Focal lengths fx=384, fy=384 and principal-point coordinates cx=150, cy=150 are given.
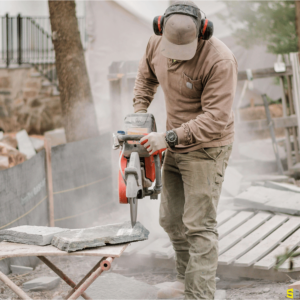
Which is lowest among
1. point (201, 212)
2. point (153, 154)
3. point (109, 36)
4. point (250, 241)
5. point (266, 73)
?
point (250, 241)

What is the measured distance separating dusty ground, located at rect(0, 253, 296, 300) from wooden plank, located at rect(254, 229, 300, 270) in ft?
0.60

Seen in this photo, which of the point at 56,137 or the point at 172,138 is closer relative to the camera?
the point at 172,138

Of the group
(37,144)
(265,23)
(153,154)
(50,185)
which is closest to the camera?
(153,154)

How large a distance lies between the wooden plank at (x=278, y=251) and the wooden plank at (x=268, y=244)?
0.16 ft

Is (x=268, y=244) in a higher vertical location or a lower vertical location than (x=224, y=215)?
lower

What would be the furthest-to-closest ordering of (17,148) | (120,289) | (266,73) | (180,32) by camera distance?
(17,148), (266,73), (120,289), (180,32)

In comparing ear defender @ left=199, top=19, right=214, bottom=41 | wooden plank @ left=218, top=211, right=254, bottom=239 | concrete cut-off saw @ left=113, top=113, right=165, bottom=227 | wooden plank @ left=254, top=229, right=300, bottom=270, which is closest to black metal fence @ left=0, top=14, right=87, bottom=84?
wooden plank @ left=218, top=211, right=254, bottom=239

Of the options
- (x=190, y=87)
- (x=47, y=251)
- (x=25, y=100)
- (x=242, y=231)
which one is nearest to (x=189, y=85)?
(x=190, y=87)

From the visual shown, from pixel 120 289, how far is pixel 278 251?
147 cm

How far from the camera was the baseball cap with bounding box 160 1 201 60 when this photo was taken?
238 centimetres

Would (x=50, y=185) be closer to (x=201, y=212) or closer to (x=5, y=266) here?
(x=5, y=266)

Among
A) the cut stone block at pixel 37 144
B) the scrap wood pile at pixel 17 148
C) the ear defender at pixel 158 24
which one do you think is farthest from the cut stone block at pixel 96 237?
the cut stone block at pixel 37 144

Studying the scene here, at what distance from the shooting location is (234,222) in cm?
424

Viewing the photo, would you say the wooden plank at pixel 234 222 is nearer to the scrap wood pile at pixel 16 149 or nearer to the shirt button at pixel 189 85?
the shirt button at pixel 189 85
